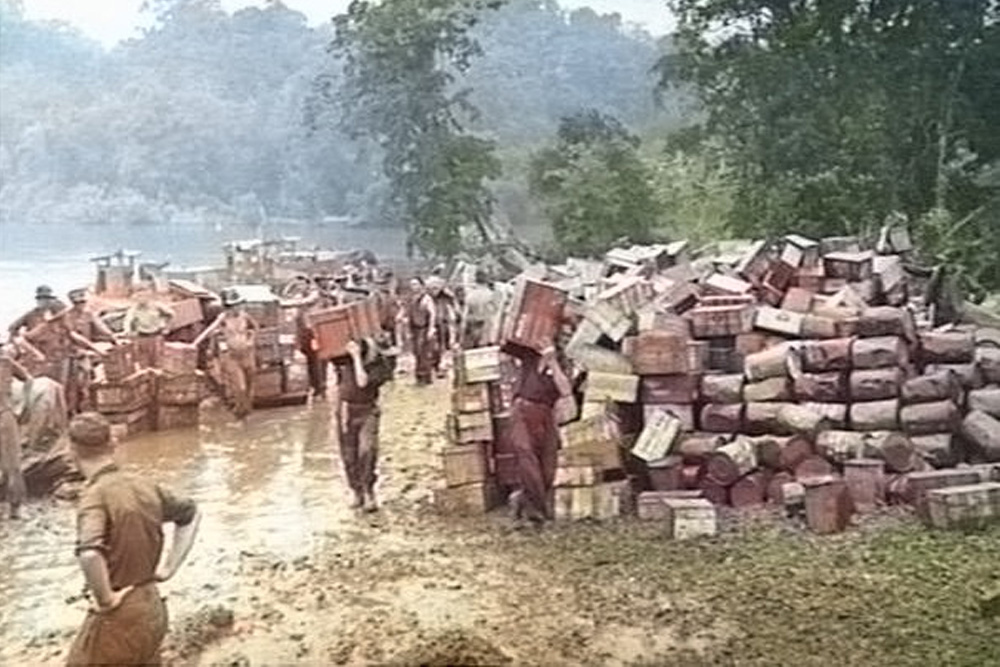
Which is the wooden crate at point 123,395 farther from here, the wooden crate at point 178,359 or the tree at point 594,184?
the tree at point 594,184

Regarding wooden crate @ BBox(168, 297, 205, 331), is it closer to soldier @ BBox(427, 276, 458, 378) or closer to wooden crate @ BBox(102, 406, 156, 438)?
wooden crate @ BBox(102, 406, 156, 438)

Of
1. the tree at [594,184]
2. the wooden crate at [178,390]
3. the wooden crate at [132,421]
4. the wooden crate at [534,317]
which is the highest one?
the tree at [594,184]

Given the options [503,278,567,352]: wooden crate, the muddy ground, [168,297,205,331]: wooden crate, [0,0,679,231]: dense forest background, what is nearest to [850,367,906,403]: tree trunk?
the muddy ground

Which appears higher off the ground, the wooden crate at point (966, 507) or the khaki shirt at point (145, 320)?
the khaki shirt at point (145, 320)

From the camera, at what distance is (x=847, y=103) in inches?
284

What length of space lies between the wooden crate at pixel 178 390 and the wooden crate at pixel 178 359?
6 cm

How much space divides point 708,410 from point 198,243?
12.3 ft

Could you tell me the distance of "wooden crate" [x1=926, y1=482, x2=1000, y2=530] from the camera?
5.28m

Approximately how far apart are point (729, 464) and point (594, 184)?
8.61 feet

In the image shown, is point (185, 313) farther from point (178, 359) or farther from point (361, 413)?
point (361, 413)

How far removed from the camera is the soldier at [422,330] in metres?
9.80

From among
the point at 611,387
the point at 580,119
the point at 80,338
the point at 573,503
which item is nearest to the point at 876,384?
the point at 611,387

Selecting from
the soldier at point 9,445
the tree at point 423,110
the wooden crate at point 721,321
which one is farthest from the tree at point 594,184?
the soldier at point 9,445

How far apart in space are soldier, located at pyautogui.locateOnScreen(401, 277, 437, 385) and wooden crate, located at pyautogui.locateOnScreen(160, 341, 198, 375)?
2.09 meters
